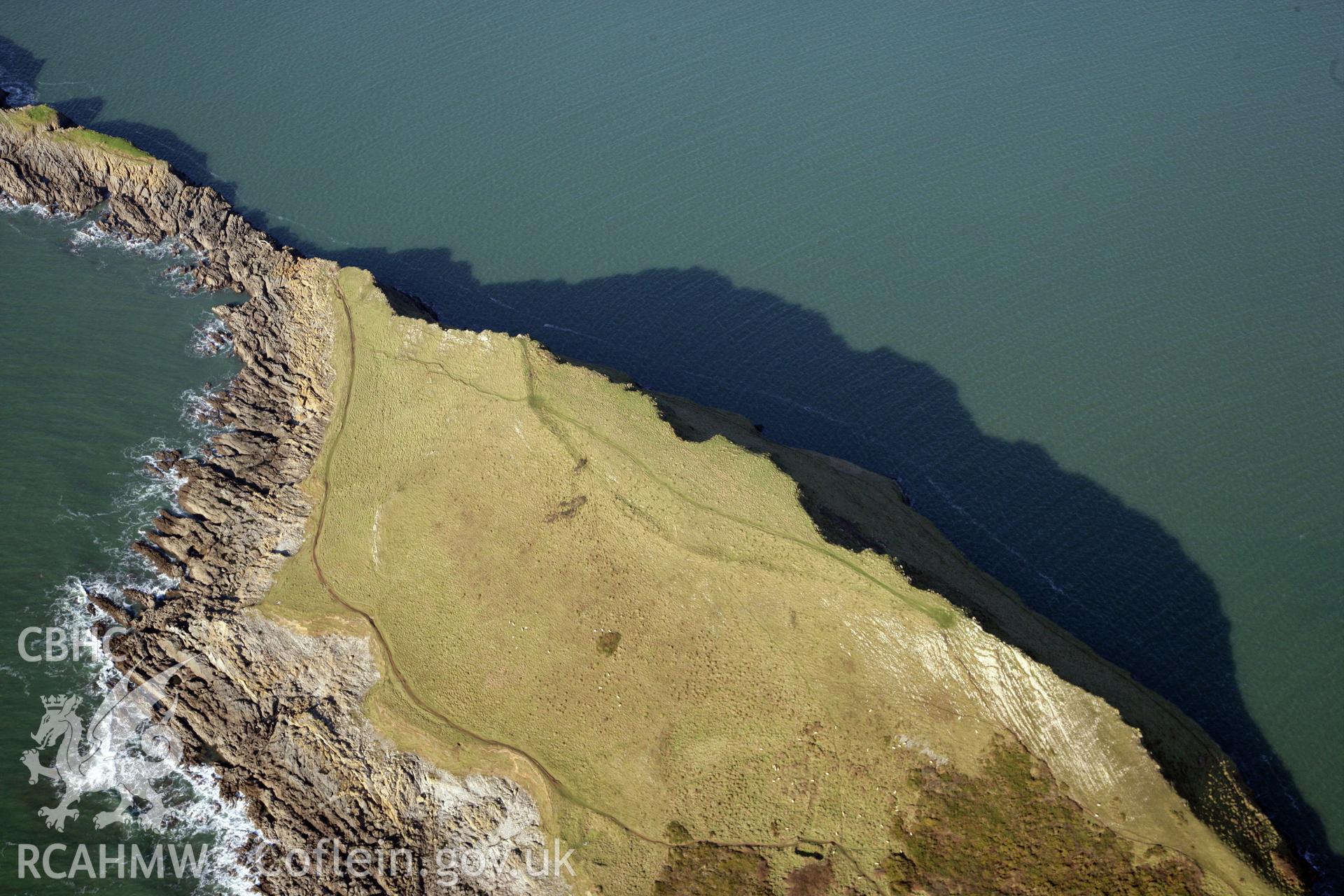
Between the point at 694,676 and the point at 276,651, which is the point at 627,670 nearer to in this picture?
the point at 694,676

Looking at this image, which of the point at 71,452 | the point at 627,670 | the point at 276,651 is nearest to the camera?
the point at 627,670

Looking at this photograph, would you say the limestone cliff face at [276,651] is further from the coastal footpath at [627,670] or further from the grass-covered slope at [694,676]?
the grass-covered slope at [694,676]

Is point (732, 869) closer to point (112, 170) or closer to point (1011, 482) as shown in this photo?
point (1011, 482)

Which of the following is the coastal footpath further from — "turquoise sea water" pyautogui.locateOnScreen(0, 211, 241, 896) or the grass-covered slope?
"turquoise sea water" pyautogui.locateOnScreen(0, 211, 241, 896)

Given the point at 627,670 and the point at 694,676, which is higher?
the point at 627,670

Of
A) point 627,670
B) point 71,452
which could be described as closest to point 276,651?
point 627,670

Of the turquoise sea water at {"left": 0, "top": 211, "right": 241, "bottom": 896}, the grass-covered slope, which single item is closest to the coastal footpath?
the grass-covered slope
